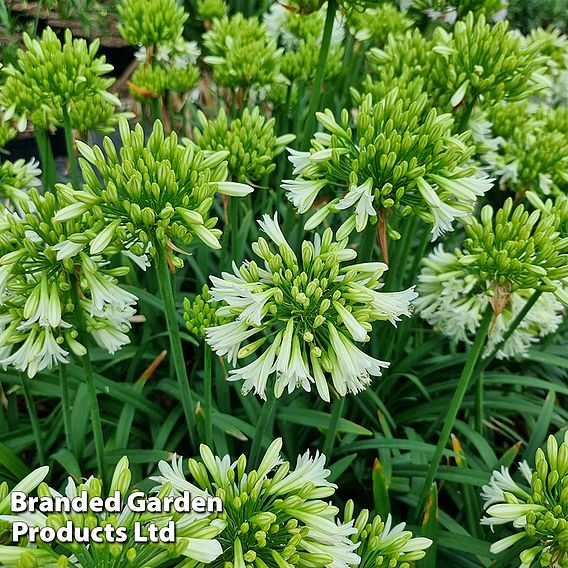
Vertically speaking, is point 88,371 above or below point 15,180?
below

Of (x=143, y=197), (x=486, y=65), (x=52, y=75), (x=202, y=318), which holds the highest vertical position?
(x=486, y=65)

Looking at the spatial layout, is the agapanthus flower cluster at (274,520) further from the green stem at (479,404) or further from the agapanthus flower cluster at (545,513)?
the green stem at (479,404)

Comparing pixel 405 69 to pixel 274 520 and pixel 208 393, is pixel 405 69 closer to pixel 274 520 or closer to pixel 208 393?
pixel 208 393

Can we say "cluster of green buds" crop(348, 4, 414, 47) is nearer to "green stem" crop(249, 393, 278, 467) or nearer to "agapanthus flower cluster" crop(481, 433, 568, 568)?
"green stem" crop(249, 393, 278, 467)

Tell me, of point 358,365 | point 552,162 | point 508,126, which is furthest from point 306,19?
point 358,365

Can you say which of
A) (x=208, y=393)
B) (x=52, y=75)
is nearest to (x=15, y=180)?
(x=52, y=75)

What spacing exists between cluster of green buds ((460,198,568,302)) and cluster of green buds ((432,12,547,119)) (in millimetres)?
607

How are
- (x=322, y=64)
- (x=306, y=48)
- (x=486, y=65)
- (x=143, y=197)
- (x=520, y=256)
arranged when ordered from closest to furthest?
(x=143, y=197) → (x=520, y=256) → (x=486, y=65) → (x=322, y=64) → (x=306, y=48)

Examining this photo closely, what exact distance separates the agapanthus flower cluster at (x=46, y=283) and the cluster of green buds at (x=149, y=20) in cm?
146

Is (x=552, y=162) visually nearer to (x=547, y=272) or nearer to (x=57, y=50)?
(x=547, y=272)

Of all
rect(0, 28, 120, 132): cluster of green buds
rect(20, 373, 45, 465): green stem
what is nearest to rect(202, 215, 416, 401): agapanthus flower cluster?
rect(20, 373, 45, 465): green stem

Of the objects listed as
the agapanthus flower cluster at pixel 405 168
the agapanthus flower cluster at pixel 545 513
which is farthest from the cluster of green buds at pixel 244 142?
the agapanthus flower cluster at pixel 545 513

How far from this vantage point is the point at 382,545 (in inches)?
61.3

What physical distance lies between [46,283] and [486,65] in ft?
5.83
